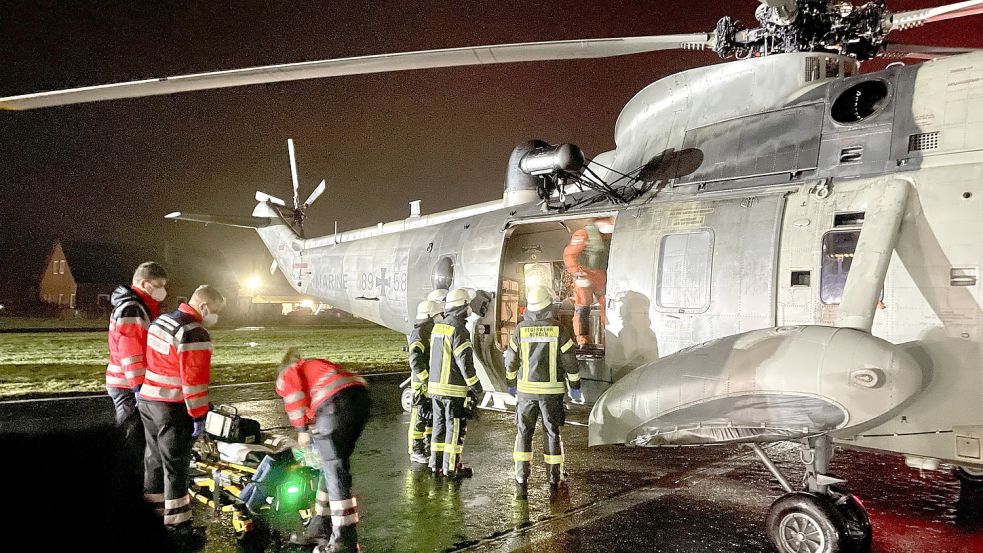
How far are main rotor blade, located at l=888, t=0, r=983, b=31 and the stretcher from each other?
6416 millimetres

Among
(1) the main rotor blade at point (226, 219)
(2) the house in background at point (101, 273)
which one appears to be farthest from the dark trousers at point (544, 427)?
(2) the house in background at point (101, 273)

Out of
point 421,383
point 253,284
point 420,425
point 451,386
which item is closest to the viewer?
point 451,386

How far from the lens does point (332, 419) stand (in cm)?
429

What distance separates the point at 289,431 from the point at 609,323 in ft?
16.8

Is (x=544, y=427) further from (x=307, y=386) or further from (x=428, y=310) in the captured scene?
(x=307, y=386)

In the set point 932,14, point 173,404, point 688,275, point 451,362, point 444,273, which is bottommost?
point 173,404

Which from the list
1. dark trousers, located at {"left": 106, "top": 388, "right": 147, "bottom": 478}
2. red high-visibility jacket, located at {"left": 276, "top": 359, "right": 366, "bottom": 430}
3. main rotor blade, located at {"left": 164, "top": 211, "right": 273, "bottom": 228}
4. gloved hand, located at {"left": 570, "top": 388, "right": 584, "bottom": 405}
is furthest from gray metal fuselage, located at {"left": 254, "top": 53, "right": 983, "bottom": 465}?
main rotor blade, located at {"left": 164, "top": 211, "right": 273, "bottom": 228}

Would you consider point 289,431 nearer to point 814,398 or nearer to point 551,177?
point 551,177

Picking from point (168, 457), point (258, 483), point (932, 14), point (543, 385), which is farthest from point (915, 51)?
point (168, 457)

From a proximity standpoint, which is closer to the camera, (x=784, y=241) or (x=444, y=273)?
(x=784, y=241)

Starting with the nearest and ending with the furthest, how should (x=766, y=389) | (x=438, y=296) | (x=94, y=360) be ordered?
(x=766, y=389), (x=438, y=296), (x=94, y=360)

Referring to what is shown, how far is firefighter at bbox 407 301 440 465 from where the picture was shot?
24.1 feet

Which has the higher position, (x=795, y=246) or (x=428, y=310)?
(x=795, y=246)

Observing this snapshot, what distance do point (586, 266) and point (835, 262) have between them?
488 cm
